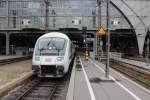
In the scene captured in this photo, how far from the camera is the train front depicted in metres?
24.1

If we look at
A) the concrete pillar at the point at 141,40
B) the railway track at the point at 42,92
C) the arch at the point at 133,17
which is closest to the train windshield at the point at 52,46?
the railway track at the point at 42,92

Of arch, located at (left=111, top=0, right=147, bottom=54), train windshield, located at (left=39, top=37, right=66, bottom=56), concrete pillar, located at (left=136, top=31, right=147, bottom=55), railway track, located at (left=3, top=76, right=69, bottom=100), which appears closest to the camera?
railway track, located at (left=3, top=76, right=69, bottom=100)

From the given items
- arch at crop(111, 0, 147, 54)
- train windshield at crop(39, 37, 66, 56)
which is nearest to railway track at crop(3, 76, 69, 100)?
train windshield at crop(39, 37, 66, 56)

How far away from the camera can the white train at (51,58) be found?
79.0ft

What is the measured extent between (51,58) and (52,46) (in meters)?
1.35

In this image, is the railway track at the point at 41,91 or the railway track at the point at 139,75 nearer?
the railway track at the point at 41,91

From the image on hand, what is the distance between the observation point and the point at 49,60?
24.3 meters

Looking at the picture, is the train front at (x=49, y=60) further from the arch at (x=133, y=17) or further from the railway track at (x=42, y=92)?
the arch at (x=133, y=17)

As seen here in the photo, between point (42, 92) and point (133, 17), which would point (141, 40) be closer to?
point (133, 17)

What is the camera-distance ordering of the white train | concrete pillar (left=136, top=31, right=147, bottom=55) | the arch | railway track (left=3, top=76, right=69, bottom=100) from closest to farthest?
railway track (left=3, top=76, right=69, bottom=100) → the white train → concrete pillar (left=136, top=31, right=147, bottom=55) → the arch

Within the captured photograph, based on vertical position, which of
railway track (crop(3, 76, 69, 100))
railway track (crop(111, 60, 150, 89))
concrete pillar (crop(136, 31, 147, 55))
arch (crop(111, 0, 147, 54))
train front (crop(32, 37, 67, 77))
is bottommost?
railway track (crop(3, 76, 69, 100))

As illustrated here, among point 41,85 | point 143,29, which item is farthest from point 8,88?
point 143,29

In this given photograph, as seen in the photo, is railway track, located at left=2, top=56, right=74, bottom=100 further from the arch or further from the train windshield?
the arch

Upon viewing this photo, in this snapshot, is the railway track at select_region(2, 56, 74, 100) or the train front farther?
the train front
